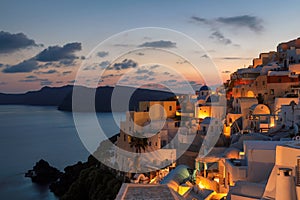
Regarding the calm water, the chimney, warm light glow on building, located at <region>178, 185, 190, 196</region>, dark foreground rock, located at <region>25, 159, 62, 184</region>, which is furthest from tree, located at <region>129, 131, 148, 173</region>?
dark foreground rock, located at <region>25, 159, 62, 184</region>

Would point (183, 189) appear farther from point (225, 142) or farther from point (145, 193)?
point (225, 142)

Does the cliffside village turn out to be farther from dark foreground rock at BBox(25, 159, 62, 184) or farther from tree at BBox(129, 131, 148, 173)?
dark foreground rock at BBox(25, 159, 62, 184)

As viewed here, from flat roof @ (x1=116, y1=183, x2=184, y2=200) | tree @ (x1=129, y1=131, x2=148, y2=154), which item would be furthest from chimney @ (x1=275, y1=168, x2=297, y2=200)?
tree @ (x1=129, y1=131, x2=148, y2=154)

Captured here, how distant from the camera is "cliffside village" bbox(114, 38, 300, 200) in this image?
26.9ft

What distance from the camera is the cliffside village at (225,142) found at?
26.9 feet

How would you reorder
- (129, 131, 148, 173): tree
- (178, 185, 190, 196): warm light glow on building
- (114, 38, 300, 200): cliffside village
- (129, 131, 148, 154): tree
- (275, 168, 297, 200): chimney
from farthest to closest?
(129, 131, 148, 154): tree → (129, 131, 148, 173): tree → (178, 185, 190, 196): warm light glow on building → (114, 38, 300, 200): cliffside village → (275, 168, 297, 200): chimney

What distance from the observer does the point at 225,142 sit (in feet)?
59.7

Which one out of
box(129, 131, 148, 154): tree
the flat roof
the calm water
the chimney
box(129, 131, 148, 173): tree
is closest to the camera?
the chimney

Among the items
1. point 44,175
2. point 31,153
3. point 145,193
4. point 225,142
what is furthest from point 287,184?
point 31,153

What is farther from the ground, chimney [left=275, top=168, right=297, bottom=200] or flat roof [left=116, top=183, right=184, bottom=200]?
chimney [left=275, top=168, right=297, bottom=200]

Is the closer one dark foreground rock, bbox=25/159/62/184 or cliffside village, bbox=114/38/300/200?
cliffside village, bbox=114/38/300/200

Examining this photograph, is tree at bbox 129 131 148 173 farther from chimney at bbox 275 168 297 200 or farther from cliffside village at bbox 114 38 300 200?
chimney at bbox 275 168 297 200

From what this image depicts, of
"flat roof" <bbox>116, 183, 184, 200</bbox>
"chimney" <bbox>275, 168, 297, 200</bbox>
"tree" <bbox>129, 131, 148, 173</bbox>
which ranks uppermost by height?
"chimney" <bbox>275, 168, 297, 200</bbox>

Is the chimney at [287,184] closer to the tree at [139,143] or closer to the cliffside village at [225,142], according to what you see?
the cliffside village at [225,142]
